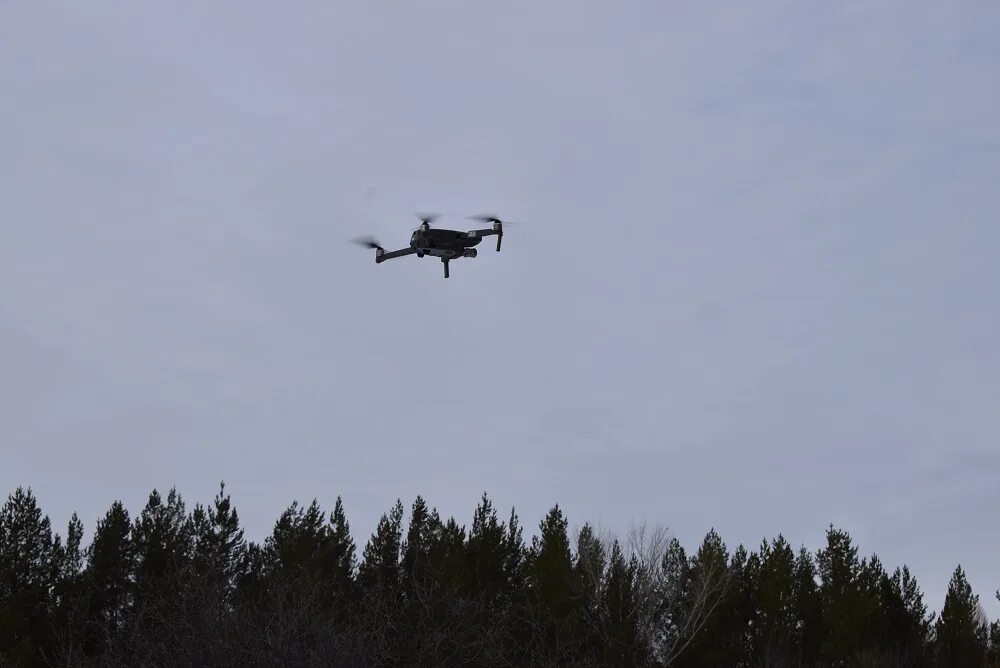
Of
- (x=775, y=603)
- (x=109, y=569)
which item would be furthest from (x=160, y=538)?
(x=775, y=603)

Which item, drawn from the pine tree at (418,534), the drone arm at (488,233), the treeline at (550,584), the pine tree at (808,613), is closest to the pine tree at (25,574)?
the treeline at (550,584)

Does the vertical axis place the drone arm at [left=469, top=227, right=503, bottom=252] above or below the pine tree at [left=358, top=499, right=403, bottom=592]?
above

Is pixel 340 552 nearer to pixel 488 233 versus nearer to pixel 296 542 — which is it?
pixel 296 542

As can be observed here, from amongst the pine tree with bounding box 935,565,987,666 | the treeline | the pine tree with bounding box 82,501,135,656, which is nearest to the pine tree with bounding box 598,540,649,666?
the treeline

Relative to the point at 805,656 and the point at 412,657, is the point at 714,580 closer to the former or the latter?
the point at 805,656

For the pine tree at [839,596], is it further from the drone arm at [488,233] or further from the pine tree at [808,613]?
the drone arm at [488,233]

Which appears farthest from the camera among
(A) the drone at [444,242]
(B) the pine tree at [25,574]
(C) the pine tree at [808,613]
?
(C) the pine tree at [808,613]

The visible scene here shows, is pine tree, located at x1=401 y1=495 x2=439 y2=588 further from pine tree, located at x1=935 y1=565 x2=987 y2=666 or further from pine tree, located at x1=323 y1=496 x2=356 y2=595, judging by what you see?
pine tree, located at x1=935 y1=565 x2=987 y2=666

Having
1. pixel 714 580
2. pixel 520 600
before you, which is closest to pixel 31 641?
pixel 520 600

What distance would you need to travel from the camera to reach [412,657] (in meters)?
31.5

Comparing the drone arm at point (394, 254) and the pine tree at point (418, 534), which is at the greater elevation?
the drone arm at point (394, 254)

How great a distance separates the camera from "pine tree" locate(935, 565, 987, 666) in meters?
63.4

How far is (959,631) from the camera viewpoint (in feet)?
212

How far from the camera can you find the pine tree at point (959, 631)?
208 feet
